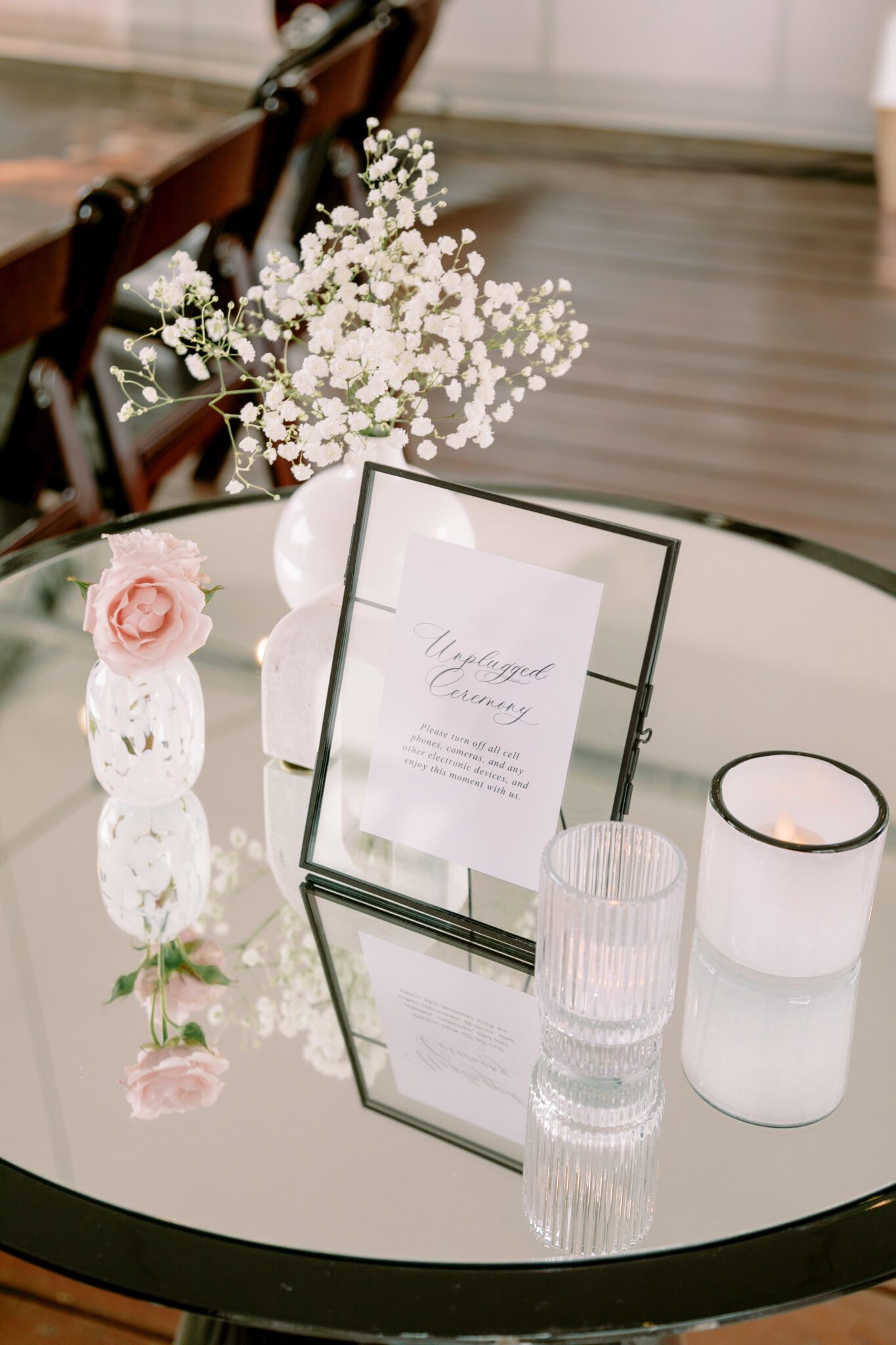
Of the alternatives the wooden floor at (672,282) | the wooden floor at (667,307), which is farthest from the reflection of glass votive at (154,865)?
the wooden floor at (672,282)

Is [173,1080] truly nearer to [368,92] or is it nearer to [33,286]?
[33,286]

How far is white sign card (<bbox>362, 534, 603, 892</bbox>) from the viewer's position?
88cm

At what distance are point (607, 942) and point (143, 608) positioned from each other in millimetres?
378

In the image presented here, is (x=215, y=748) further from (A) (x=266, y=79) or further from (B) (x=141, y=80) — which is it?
(B) (x=141, y=80)

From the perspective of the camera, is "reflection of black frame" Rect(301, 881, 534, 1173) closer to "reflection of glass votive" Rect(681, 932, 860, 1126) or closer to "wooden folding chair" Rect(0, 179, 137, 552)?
"reflection of glass votive" Rect(681, 932, 860, 1126)

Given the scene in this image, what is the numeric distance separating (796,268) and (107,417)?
248 cm

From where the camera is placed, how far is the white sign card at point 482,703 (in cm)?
88

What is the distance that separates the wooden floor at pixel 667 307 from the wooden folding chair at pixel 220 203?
0.55 metres

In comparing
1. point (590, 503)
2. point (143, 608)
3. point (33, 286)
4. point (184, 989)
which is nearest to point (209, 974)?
point (184, 989)

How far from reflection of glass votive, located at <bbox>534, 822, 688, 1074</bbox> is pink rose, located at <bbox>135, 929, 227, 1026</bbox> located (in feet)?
0.71

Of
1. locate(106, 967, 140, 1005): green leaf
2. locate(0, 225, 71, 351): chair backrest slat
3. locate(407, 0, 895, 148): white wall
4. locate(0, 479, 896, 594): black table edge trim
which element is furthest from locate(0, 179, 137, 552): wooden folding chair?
locate(407, 0, 895, 148): white wall

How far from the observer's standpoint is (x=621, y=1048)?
807 mm

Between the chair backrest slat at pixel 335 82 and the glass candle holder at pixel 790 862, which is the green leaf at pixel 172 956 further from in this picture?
the chair backrest slat at pixel 335 82

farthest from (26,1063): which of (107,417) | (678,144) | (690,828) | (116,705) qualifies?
(678,144)
